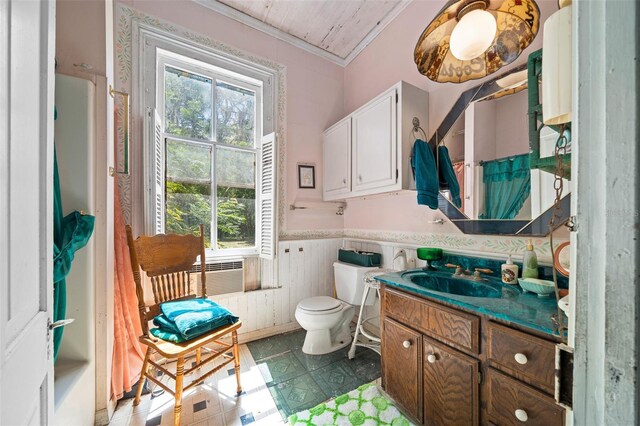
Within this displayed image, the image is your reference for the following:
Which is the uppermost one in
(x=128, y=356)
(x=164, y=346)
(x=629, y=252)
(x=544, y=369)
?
(x=629, y=252)

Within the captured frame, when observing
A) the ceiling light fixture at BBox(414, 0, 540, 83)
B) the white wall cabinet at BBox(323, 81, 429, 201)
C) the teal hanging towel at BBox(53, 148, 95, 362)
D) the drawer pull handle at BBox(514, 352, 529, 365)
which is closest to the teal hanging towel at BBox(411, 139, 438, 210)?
the white wall cabinet at BBox(323, 81, 429, 201)

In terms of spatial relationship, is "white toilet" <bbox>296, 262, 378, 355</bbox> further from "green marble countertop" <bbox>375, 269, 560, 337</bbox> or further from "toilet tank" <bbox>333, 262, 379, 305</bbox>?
"green marble countertop" <bbox>375, 269, 560, 337</bbox>

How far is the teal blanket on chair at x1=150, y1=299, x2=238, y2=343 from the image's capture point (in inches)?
51.9

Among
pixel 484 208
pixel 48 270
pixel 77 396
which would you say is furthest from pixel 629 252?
pixel 77 396

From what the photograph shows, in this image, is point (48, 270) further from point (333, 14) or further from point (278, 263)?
point (333, 14)

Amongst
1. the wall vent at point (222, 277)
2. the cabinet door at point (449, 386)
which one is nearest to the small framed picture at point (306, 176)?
the wall vent at point (222, 277)

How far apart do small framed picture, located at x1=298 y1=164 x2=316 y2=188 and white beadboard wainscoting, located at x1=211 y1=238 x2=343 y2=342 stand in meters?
0.60

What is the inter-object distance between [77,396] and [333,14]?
3.09 m

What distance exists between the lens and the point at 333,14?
2.12m

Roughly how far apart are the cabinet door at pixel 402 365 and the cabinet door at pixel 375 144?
967 millimetres

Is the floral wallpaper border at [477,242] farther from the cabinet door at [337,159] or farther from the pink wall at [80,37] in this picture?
the pink wall at [80,37]

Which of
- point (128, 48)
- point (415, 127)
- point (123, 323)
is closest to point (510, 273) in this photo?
point (415, 127)

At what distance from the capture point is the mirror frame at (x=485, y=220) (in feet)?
4.07

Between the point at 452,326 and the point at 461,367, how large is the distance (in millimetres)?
173
